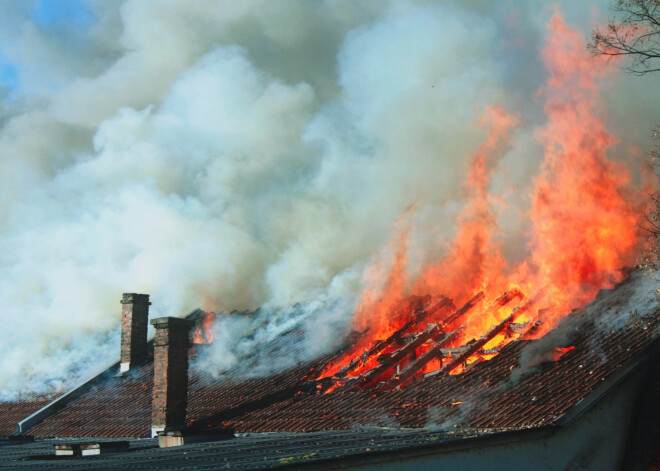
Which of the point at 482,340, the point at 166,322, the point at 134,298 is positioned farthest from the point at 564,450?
the point at 134,298

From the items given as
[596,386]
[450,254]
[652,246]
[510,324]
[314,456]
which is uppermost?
[450,254]

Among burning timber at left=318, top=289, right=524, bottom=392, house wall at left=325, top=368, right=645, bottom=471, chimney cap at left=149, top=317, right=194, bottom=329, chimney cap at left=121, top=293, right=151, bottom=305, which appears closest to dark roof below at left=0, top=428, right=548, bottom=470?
house wall at left=325, top=368, right=645, bottom=471

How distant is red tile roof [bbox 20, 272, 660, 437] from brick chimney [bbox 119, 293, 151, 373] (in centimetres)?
354

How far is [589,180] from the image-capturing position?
17.0m

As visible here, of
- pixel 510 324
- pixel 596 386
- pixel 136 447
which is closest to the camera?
pixel 596 386

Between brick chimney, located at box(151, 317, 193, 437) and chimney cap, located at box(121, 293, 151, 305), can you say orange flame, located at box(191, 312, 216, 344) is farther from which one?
brick chimney, located at box(151, 317, 193, 437)

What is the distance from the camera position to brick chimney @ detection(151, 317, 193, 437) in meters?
14.9

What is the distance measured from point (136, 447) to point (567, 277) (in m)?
9.62

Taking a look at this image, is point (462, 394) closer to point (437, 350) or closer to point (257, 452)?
point (437, 350)

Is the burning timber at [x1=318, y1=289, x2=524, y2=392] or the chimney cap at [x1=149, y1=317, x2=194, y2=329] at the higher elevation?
the chimney cap at [x1=149, y1=317, x2=194, y2=329]

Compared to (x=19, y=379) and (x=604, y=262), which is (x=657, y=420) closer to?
(x=604, y=262)

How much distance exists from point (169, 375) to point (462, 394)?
620 cm

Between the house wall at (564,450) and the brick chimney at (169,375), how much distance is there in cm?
699

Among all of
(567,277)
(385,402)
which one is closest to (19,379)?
(385,402)
